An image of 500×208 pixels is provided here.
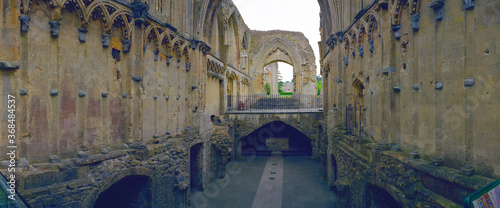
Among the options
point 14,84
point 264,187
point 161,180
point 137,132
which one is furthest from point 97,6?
A: point 264,187

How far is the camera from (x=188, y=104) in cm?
1067

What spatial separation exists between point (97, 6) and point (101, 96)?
216cm

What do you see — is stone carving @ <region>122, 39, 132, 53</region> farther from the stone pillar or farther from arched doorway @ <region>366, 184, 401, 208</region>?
arched doorway @ <region>366, 184, 401, 208</region>

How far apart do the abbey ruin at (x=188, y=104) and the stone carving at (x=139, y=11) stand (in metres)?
0.03

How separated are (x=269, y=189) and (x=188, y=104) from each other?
5.50 metres

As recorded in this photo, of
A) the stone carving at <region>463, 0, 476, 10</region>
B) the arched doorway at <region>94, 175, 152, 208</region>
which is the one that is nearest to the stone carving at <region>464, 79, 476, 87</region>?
the stone carving at <region>463, 0, 476, 10</region>

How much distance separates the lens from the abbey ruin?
12.9 feet

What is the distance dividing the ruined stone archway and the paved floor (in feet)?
37.9

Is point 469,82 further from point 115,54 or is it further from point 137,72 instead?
point 115,54

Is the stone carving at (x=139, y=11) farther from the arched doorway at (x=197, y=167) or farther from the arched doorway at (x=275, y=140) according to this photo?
the arched doorway at (x=275, y=140)

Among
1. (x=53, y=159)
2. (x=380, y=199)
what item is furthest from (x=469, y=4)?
(x=53, y=159)

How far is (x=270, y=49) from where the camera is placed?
2638 cm

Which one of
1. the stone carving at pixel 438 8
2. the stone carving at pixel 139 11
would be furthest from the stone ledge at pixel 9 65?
the stone carving at pixel 438 8

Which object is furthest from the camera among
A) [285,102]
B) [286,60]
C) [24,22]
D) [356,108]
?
[286,60]
